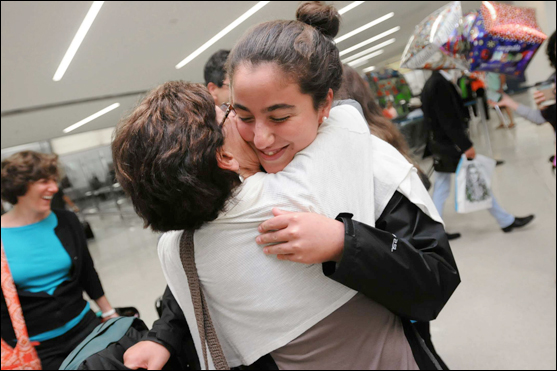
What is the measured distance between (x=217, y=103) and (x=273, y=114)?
1.00 meters

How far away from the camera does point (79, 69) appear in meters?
6.95

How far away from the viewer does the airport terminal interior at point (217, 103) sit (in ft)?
8.34

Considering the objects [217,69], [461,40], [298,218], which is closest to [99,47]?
[217,69]

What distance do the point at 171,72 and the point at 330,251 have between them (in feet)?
29.1

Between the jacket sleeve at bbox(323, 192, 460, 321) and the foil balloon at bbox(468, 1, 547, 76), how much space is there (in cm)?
158

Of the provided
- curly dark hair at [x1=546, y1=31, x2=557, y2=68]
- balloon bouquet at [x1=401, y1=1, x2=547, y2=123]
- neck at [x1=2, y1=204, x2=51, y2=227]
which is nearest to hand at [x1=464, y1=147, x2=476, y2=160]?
curly dark hair at [x1=546, y1=31, x2=557, y2=68]

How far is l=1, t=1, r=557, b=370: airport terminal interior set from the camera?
8.34 feet

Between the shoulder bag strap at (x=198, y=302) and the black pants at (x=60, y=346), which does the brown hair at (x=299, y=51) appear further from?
the black pants at (x=60, y=346)

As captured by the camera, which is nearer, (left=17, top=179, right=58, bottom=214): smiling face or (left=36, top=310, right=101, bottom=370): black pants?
(left=36, top=310, right=101, bottom=370): black pants

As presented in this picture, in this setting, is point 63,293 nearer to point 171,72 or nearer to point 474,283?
point 474,283

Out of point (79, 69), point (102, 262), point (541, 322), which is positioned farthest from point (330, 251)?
point (79, 69)

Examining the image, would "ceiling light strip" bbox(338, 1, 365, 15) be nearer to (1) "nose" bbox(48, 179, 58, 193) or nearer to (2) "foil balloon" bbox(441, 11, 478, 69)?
(2) "foil balloon" bbox(441, 11, 478, 69)

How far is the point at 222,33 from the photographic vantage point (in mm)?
7656

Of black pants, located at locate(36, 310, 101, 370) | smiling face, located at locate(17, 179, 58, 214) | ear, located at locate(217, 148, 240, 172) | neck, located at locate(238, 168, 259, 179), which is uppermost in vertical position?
ear, located at locate(217, 148, 240, 172)
